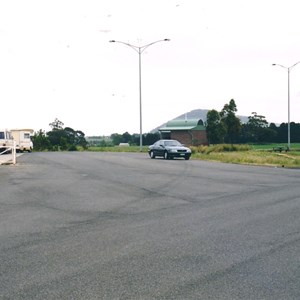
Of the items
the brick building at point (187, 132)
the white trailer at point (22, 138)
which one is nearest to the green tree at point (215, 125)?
the brick building at point (187, 132)

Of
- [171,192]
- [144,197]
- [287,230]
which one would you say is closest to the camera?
[287,230]

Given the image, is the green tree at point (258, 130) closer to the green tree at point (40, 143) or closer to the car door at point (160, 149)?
the green tree at point (40, 143)

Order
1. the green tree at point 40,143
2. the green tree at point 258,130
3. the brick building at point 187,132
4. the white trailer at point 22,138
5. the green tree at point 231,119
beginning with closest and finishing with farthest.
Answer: the white trailer at point 22,138
the green tree at point 40,143
the green tree at point 231,119
the brick building at point 187,132
the green tree at point 258,130

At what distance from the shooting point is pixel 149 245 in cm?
681

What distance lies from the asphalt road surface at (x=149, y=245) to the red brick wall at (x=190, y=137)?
7048 cm

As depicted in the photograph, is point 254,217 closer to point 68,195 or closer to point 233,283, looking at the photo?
point 233,283

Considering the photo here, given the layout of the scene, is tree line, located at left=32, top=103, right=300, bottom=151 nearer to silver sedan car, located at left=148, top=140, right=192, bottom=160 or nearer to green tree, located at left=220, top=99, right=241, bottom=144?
green tree, located at left=220, top=99, right=241, bottom=144

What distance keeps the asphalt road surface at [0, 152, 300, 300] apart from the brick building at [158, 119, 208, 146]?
71254 millimetres

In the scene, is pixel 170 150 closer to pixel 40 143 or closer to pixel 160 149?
pixel 160 149

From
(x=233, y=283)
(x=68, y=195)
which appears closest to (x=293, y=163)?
(x=68, y=195)

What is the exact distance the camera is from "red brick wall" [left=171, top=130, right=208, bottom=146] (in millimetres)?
83475

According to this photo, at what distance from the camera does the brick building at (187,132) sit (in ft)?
276

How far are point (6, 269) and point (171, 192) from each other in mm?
8227

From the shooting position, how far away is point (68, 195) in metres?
12.7
